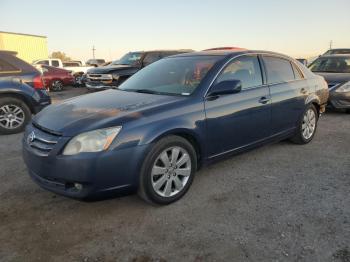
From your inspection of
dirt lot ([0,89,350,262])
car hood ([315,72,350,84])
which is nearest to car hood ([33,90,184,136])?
dirt lot ([0,89,350,262])

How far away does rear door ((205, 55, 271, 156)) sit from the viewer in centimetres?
382

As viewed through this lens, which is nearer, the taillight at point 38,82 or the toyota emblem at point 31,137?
the toyota emblem at point 31,137

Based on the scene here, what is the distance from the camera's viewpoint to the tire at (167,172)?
128 inches

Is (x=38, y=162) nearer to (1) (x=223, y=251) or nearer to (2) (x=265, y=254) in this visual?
(1) (x=223, y=251)

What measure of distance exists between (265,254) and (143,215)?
122 centimetres

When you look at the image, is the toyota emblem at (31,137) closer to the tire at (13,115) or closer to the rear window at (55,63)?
the tire at (13,115)

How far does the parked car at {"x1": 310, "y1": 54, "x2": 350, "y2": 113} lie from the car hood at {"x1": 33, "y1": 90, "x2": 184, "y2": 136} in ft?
18.9

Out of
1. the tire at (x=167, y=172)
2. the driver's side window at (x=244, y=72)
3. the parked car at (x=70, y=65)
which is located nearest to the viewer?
the tire at (x=167, y=172)

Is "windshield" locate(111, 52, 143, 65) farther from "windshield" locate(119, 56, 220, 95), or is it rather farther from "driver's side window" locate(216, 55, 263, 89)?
"driver's side window" locate(216, 55, 263, 89)

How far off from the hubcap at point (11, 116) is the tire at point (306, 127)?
207 inches

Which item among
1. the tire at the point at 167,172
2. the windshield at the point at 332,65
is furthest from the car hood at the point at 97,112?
the windshield at the point at 332,65

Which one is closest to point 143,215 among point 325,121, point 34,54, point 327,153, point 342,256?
point 342,256

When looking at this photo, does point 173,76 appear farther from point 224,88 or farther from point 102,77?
point 102,77

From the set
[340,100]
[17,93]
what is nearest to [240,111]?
[17,93]
